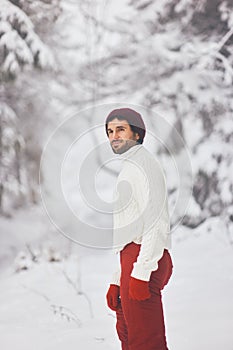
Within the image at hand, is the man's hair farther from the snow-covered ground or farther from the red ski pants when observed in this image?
the snow-covered ground

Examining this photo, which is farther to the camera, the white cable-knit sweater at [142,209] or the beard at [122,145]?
the beard at [122,145]

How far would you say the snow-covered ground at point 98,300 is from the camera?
7.76 ft

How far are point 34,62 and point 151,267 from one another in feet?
7.65

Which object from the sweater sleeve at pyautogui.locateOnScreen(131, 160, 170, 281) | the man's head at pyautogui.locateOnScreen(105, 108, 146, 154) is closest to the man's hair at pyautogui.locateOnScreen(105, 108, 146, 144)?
the man's head at pyautogui.locateOnScreen(105, 108, 146, 154)

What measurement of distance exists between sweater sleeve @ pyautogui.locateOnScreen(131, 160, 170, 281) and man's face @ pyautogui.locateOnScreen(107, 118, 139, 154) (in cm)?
10

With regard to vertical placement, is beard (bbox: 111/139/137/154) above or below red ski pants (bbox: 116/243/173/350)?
above

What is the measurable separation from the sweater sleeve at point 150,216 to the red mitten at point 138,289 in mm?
13

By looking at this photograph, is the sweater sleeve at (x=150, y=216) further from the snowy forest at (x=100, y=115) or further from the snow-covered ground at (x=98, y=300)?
the snowy forest at (x=100, y=115)

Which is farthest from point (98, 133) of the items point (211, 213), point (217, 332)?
point (217, 332)

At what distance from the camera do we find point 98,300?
2822 mm

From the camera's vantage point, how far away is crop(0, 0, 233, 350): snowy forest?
3.14 meters

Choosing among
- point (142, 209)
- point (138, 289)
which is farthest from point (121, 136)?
point (138, 289)

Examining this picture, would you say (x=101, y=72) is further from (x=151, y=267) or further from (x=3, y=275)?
(x=151, y=267)

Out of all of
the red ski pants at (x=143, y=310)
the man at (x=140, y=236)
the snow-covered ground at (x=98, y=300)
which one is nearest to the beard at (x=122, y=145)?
the man at (x=140, y=236)
